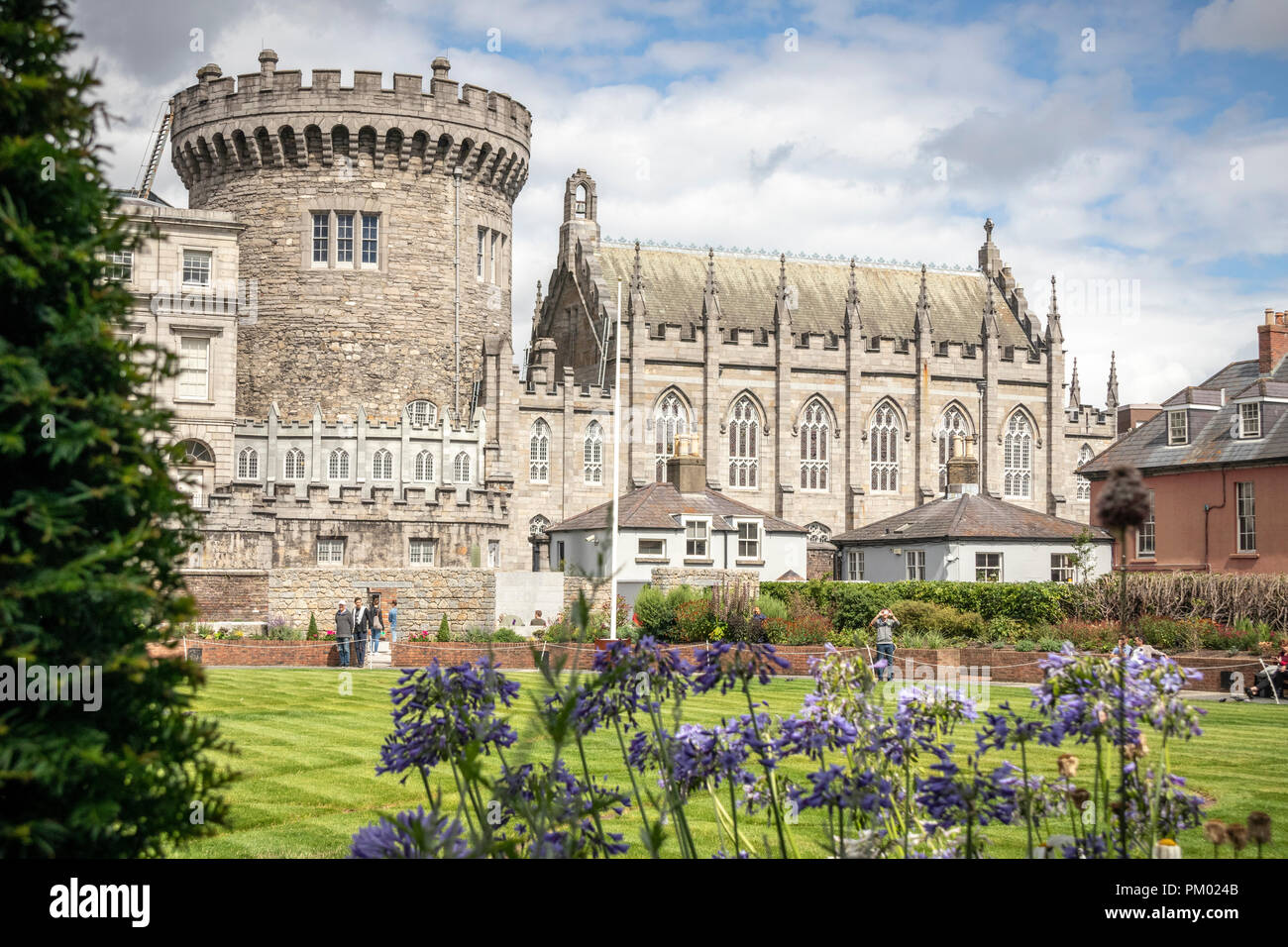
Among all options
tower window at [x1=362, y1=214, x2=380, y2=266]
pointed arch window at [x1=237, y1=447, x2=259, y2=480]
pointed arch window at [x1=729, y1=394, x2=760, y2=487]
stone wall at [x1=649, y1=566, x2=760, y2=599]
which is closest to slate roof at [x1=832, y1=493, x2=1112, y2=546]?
stone wall at [x1=649, y1=566, x2=760, y2=599]

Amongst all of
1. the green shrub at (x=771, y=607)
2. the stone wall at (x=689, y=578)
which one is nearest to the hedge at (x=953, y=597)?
the stone wall at (x=689, y=578)

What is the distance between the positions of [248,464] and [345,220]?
38.5ft

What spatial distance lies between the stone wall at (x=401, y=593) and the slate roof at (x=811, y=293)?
81.4 feet

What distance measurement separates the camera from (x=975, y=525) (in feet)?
127

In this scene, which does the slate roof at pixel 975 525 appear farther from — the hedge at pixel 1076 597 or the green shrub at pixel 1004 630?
the green shrub at pixel 1004 630

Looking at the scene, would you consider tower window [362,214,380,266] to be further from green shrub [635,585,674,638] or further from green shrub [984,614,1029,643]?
green shrub [984,614,1029,643]

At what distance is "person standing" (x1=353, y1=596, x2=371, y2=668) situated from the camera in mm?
29422

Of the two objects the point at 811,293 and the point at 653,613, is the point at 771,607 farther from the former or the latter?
the point at 811,293

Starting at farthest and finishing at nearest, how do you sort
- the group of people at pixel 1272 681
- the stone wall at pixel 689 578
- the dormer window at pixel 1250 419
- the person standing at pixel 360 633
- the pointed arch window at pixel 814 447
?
the pointed arch window at pixel 814 447 → the dormer window at pixel 1250 419 → the stone wall at pixel 689 578 → the person standing at pixel 360 633 → the group of people at pixel 1272 681

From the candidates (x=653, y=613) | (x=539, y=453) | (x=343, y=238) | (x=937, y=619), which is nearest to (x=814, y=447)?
(x=539, y=453)

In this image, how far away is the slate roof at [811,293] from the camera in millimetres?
59438

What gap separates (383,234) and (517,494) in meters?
11.1
